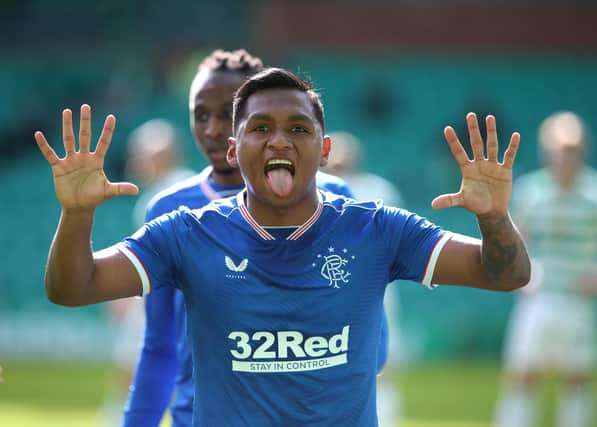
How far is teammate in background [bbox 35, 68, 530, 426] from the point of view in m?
2.91

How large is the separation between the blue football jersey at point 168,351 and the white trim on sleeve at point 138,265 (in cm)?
74

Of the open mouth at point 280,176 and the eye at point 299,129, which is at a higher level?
the eye at point 299,129

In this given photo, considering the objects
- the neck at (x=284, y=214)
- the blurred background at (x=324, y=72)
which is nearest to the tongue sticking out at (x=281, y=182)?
the neck at (x=284, y=214)

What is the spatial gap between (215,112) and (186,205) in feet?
1.28

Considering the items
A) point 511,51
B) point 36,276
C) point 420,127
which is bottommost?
point 36,276

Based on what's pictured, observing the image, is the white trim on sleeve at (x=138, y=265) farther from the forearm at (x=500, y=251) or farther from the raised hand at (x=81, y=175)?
the forearm at (x=500, y=251)

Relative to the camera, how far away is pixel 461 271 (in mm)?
2967

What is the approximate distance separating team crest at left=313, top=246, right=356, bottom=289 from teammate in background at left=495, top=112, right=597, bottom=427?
5499 mm

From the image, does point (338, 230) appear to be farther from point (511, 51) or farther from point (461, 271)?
point (511, 51)

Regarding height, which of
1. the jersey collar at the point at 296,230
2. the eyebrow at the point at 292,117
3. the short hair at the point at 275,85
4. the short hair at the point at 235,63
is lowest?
the jersey collar at the point at 296,230

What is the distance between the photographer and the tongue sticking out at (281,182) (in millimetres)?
2969

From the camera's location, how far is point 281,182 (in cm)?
297

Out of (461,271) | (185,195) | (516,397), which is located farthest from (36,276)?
(461,271)

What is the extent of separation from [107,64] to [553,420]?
11794mm
